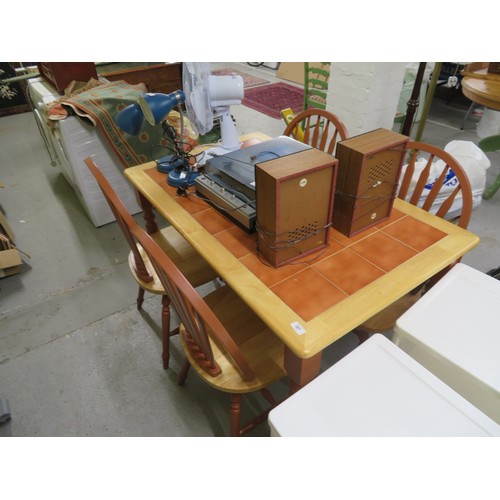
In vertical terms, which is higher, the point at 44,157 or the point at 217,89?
the point at 217,89

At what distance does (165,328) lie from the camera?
1.62 m

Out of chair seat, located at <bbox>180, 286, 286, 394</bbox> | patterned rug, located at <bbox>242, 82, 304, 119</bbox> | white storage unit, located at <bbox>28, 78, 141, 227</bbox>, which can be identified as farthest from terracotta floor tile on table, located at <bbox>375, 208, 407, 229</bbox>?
patterned rug, located at <bbox>242, 82, 304, 119</bbox>

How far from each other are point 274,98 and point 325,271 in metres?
4.46

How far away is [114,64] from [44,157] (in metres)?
1.19

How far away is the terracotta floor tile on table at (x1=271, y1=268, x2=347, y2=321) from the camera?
97cm

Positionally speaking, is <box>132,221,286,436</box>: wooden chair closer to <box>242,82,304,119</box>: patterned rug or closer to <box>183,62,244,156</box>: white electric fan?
<box>183,62,244,156</box>: white electric fan

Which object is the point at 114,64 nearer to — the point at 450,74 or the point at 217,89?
the point at 217,89

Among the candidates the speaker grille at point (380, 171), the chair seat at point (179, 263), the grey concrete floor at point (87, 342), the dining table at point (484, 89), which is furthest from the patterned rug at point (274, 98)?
the speaker grille at point (380, 171)

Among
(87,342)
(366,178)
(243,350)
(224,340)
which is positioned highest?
(366,178)

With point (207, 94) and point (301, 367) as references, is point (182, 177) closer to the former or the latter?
point (207, 94)

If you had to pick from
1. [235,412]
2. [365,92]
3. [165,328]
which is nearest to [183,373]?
[165,328]

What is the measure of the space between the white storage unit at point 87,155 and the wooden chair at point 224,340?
1.51 metres

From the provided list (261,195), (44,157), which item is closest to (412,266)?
(261,195)

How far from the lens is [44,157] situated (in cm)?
366
